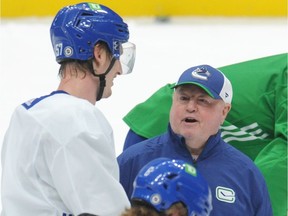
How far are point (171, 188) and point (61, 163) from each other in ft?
1.40

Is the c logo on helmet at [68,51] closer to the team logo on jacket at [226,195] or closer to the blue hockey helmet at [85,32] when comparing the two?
the blue hockey helmet at [85,32]

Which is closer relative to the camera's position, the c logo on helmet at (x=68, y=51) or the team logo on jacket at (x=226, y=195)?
the c logo on helmet at (x=68, y=51)

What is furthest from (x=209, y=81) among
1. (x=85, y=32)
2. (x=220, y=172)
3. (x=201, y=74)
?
(x=85, y=32)

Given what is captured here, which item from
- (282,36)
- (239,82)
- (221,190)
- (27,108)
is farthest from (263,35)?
(27,108)

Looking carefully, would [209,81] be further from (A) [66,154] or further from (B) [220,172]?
(A) [66,154]

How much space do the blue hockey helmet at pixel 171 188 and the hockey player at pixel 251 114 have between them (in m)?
1.49

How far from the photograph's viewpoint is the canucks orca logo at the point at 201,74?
3121mm

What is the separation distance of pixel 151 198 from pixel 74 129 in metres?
0.45

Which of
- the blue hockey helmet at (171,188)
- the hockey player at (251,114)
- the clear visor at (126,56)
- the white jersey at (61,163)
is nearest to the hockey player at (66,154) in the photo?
the white jersey at (61,163)

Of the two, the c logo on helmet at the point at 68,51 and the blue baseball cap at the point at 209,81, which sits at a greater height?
the c logo on helmet at the point at 68,51

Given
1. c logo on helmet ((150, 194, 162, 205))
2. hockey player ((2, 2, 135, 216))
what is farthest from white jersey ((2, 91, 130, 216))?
c logo on helmet ((150, 194, 162, 205))

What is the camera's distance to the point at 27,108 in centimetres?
260

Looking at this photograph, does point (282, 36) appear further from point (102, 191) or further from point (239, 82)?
point (102, 191)

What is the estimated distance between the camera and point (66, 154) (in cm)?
248
